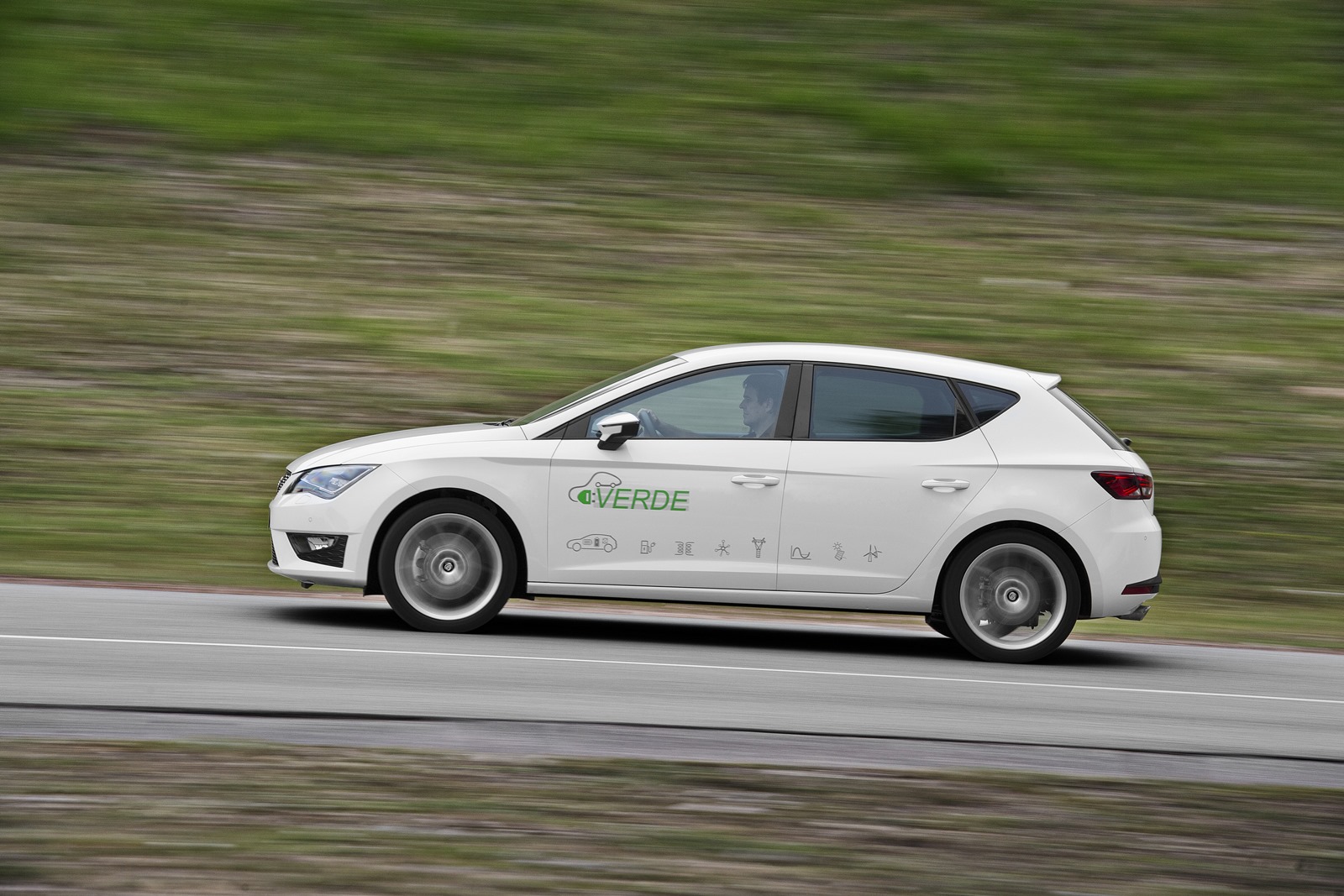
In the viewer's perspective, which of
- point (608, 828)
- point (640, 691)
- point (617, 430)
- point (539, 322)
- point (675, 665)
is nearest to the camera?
point (608, 828)

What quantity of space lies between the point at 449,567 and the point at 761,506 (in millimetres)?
1713

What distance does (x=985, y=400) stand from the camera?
8.25 m

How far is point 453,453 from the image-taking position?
315 inches

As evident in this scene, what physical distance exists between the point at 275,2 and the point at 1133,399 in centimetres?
1305

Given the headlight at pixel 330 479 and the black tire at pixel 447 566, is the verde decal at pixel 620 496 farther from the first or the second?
the headlight at pixel 330 479

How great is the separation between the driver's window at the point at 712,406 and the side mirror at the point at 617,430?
119mm

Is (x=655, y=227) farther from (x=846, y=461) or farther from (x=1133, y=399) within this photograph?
(x=846, y=461)

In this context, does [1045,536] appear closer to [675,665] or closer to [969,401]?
[969,401]

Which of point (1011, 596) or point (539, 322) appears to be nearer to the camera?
point (1011, 596)

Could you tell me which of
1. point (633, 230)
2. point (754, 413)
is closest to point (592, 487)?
point (754, 413)

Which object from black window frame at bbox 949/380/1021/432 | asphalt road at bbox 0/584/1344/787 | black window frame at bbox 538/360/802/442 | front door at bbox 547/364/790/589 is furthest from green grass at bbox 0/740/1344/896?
black window frame at bbox 949/380/1021/432

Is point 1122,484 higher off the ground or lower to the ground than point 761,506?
higher

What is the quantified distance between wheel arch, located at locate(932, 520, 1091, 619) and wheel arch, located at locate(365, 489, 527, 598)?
2258 millimetres

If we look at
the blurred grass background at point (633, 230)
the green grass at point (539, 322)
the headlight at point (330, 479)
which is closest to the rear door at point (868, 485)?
the headlight at point (330, 479)
